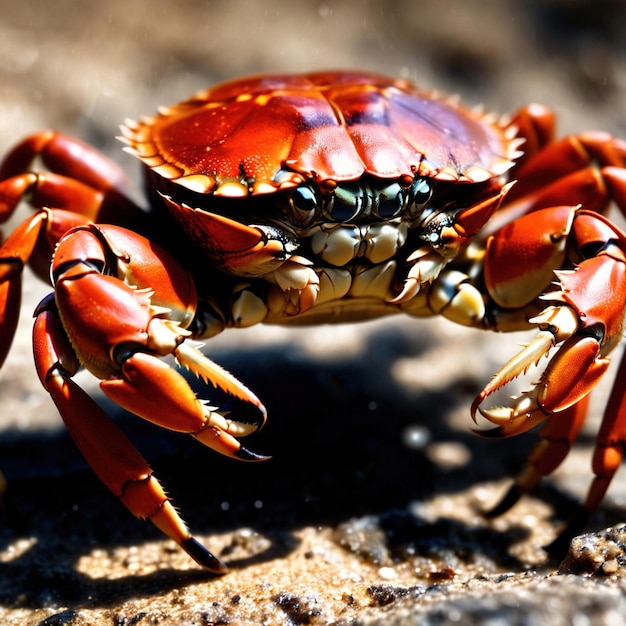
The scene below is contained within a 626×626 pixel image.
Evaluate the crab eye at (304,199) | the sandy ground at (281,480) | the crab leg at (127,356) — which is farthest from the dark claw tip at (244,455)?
the crab eye at (304,199)

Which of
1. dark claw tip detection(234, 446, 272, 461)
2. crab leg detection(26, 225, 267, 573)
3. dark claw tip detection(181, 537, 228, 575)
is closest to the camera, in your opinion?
crab leg detection(26, 225, 267, 573)

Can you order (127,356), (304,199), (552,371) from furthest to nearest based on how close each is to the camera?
(304,199) < (552,371) < (127,356)

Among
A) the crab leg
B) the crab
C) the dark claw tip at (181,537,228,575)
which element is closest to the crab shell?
the crab

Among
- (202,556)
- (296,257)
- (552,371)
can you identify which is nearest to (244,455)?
(202,556)

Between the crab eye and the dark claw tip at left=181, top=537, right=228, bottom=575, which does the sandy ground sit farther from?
the crab eye

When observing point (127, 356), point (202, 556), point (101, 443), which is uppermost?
point (127, 356)

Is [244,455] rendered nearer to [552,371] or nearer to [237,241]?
[237,241]

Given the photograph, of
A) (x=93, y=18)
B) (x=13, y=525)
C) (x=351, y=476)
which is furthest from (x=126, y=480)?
(x=93, y=18)
